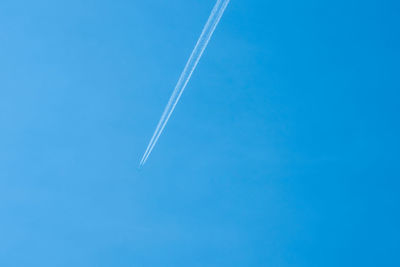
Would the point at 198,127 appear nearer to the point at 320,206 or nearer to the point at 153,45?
the point at 153,45

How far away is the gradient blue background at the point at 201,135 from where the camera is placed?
1349mm

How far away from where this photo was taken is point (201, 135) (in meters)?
1.41

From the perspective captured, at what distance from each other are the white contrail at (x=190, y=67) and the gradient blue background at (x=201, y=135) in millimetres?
19

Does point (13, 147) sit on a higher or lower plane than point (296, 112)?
lower

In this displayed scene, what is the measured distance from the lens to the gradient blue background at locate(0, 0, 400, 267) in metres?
1.35

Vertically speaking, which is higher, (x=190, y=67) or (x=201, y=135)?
(x=190, y=67)

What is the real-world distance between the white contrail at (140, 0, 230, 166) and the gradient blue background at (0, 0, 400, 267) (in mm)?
19

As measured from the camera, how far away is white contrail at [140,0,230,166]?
1.36m

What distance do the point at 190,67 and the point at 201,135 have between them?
0.21m

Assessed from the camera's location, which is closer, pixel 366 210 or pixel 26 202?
pixel 26 202

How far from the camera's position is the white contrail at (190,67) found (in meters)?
1.36

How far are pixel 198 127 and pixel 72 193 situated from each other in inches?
16.7

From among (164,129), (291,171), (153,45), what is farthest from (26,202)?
(291,171)

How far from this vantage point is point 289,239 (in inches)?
57.5
